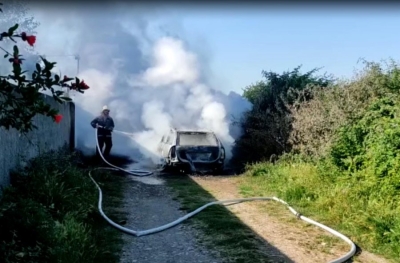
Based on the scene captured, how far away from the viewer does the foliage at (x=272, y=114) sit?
1373 centimetres

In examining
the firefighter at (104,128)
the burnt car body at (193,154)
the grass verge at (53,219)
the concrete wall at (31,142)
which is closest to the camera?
the grass verge at (53,219)

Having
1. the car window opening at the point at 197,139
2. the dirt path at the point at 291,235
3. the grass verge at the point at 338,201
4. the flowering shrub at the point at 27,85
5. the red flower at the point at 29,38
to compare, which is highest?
the red flower at the point at 29,38

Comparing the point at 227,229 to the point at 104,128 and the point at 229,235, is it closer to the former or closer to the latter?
the point at 229,235

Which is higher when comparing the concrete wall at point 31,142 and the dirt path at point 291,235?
the concrete wall at point 31,142

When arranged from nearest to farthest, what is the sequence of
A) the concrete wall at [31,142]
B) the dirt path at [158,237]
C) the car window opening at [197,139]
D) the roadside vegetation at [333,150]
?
the dirt path at [158,237], the concrete wall at [31,142], the roadside vegetation at [333,150], the car window opening at [197,139]

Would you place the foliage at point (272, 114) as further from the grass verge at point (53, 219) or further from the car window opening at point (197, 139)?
the grass verge at point (53, 219)

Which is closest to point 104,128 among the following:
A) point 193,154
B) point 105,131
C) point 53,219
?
point 105,131

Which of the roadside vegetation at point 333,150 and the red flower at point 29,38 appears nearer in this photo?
the red flower at point 29,38

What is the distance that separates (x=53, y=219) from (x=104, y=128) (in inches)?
359

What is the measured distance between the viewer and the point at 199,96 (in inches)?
678

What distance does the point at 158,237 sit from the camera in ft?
22.5

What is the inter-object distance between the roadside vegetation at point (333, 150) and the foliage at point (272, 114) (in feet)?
0.10

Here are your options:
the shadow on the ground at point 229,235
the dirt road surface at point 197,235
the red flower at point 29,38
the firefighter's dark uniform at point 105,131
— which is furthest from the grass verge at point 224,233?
the firefighter's dark uniform at point 105,131

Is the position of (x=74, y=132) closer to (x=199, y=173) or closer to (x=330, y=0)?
(x=199, y=173)
